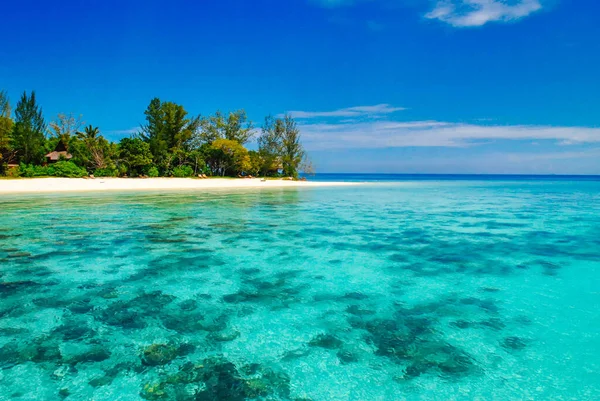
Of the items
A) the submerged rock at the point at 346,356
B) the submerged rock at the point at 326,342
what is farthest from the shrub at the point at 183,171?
the submerged rock at the point at 346,356

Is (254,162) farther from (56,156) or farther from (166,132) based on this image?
(56,156)

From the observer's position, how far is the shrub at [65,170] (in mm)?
32094

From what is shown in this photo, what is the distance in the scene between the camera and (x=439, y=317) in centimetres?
455

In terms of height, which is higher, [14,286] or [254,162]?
[254,162]

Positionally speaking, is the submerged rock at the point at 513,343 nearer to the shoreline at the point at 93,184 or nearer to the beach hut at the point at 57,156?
the shoreline at the point at 93,184

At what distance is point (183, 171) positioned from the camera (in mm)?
41156

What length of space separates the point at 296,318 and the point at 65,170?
34464 millimetres

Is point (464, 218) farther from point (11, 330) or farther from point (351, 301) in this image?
point (11, 330)

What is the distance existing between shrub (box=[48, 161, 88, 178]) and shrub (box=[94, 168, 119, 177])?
2.10 meters

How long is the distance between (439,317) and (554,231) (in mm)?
9282

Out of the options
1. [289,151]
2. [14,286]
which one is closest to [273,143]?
[289,151]

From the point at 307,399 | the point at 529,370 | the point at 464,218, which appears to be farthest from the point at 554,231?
the point at 307,399

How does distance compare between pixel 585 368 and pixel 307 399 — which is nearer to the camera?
pixel 307 399

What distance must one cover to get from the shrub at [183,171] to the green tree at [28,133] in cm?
1194
